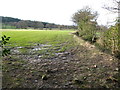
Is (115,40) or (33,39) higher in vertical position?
(115,40)

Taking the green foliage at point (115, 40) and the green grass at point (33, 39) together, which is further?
the green grass at point (33, 39)

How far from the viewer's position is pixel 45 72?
13.7 feet

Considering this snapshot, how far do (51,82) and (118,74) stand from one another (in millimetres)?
2564

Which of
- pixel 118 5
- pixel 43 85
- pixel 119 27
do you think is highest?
pixel 118 5

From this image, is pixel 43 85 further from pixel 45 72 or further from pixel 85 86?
pixel 85 86

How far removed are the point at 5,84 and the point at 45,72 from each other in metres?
1.48

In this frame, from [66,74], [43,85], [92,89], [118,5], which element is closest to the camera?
[92,89]

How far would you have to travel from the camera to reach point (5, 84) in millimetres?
3232

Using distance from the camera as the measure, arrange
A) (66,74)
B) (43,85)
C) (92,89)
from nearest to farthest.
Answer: (92,89)
(43,85)
(66,74)

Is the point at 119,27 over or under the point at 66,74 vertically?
over

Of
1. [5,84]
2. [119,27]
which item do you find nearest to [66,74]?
[5,84]

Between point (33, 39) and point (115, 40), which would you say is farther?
point (33, 39)

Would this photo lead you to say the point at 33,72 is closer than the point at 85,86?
No

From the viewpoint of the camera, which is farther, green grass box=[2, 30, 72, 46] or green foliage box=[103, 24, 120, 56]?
green grass box=[2, 30, 72, 46]
